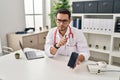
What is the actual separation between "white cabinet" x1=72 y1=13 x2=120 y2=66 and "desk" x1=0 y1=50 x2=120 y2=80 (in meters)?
1.52

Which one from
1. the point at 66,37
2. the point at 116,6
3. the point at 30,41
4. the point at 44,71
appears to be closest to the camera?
the point at 44,71

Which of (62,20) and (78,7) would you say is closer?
(62,20)

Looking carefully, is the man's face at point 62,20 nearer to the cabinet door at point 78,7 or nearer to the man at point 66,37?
the man at point 66,37

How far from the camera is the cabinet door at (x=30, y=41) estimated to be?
2.73 meters

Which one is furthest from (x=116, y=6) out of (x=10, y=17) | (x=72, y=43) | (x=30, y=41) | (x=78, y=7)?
(x=10, y=17)

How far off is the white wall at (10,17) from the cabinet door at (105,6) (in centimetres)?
179

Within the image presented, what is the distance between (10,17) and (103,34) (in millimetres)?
2082

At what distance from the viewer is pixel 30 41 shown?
9.37 feet

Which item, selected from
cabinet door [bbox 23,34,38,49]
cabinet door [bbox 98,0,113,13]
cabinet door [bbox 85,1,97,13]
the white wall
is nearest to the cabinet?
cabinet door [bbox 23,34,38,49]

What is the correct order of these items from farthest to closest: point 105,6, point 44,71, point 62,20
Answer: point 105,6 → point 62,20 → point 44,71

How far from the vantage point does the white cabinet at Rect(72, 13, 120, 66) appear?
271 centimetres

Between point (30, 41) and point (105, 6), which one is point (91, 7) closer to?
point (105, 6)

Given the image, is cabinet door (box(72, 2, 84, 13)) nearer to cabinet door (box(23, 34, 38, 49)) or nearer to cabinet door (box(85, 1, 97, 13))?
cabinet door (box(85, 1, 97, 13))

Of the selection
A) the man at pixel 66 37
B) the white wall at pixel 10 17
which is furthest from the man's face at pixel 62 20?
the white wall at pixel 10 17
